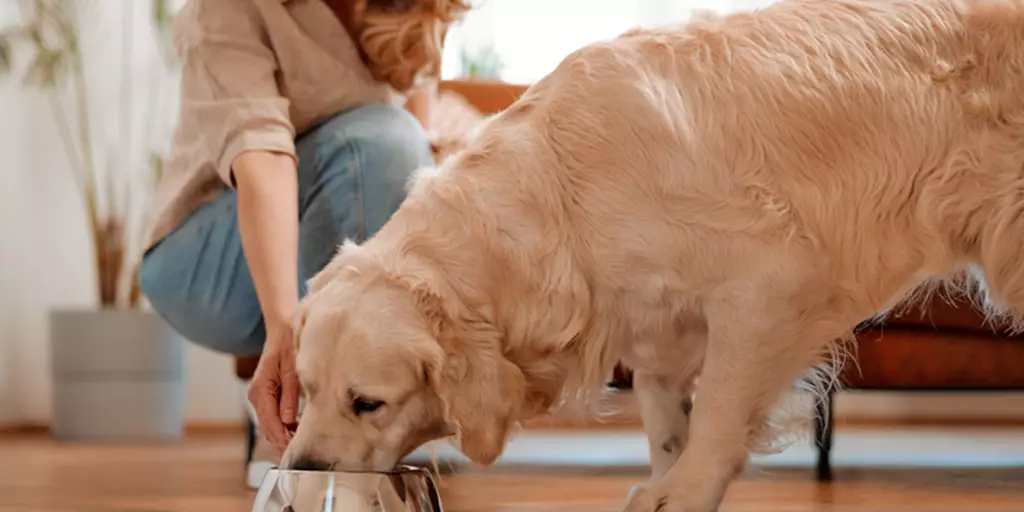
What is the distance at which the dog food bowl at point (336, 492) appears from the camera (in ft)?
4.20

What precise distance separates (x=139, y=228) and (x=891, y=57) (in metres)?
3.10

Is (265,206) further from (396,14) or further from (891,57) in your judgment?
(891,57)

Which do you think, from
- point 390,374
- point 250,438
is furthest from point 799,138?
point 250,438

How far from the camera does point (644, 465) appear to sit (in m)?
2.78

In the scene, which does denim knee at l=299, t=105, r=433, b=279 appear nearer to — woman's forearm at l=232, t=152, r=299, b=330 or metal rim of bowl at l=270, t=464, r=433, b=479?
woman's forearm at l=232, t=152, r=299, b=330

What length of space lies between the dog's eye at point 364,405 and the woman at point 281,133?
1.53 feet

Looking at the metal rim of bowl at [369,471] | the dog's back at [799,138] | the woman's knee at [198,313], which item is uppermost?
the dog's back at [799,138]

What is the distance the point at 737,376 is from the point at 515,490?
3.12ft

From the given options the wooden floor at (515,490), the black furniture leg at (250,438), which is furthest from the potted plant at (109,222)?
the black furniture leg at (250,438)

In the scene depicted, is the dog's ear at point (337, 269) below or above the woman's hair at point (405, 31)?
below

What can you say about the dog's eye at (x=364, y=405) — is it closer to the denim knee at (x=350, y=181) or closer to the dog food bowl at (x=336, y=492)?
the dog food bowl at (x=336, y=492)

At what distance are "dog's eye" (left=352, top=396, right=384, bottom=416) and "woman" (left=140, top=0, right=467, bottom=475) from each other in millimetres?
467

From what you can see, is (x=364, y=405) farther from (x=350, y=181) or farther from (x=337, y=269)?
(x=350, y=181)

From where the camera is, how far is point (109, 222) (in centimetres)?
385
